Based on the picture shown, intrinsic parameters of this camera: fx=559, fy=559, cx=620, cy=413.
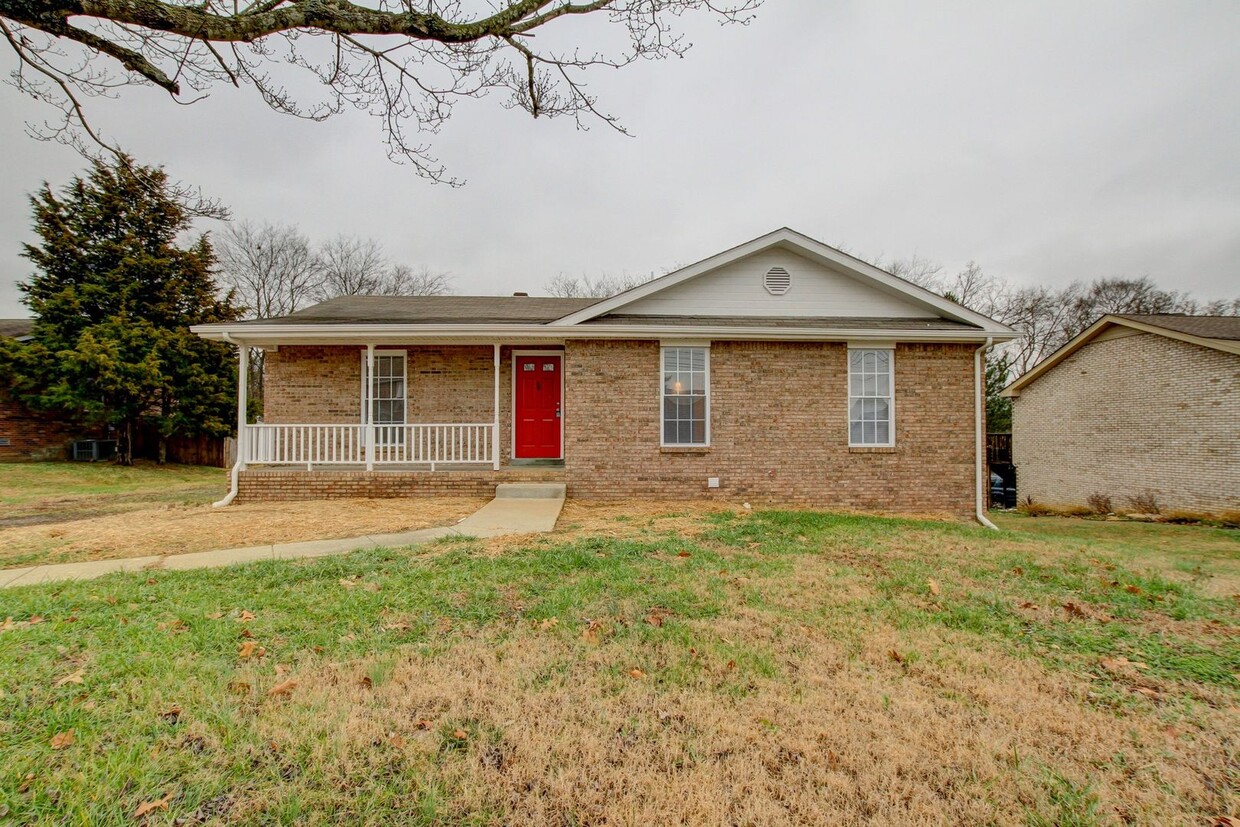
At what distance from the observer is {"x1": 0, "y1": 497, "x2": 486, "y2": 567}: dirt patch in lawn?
20.2ft

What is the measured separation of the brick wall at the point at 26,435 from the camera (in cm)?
1819

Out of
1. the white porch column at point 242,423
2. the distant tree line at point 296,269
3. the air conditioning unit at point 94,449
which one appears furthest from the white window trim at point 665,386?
the distant tree line at point 296,269

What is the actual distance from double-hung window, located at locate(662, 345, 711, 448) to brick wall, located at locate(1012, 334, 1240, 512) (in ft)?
44.3

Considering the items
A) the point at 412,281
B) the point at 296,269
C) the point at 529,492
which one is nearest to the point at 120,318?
the point at 296,269

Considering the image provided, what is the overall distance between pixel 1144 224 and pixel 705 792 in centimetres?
4790

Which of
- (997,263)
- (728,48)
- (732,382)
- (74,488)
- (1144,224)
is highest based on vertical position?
(1144,224)

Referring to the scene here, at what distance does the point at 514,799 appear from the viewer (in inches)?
79.7

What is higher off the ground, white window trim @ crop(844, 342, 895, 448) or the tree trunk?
white window trim @ crop(844, 342, 895, 448)

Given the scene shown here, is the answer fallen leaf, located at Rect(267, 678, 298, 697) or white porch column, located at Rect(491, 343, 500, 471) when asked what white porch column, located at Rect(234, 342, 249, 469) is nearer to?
white porch column, located at Rect(491, 343, 500, 471)

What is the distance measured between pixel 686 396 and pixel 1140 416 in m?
14.3

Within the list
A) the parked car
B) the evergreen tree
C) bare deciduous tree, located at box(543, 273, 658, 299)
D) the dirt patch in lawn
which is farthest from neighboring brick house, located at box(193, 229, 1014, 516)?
bare deciduous tree, located at box(543, 273, 658, 299)

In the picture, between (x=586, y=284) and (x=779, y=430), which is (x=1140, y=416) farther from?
(x=586, y=284)

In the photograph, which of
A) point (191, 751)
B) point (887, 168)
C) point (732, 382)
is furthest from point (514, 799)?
point (887, 168)

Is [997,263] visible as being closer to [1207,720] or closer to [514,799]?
[1207,720]
